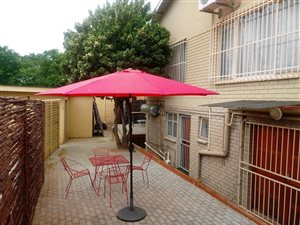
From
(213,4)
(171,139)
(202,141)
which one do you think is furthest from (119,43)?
(202,141)

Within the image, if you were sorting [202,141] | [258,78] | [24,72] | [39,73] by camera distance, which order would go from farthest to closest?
[39,73] < [24,72] < [202,141] < [258,78]

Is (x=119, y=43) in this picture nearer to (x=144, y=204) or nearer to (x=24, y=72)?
(x=144, y=204)

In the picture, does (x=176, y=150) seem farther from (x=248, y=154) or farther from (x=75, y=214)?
(x=75, y=214)

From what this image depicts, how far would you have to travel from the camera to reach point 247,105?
6.32 metres

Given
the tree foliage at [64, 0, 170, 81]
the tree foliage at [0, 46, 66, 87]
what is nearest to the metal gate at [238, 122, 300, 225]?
the tree foliage at [64, 0, 170, 81]

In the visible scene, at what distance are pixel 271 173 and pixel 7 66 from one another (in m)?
49.2

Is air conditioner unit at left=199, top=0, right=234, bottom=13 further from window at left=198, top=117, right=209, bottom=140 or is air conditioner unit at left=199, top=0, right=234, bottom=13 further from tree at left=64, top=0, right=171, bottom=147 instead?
tree at left=64, top=0, right=171, bottom=147

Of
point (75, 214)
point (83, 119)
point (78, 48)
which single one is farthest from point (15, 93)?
point (75, 214)

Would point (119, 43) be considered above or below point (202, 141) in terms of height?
→ above

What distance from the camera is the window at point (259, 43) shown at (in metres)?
6.39

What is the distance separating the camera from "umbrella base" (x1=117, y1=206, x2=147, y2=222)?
5.95 m

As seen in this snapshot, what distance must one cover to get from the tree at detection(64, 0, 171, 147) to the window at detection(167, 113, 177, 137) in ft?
6.79

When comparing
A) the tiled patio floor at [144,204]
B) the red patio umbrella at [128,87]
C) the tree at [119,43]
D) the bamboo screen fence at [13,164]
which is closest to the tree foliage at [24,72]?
the tree at [119,43]

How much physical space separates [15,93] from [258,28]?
551 inches
